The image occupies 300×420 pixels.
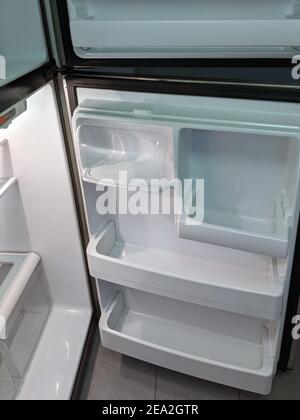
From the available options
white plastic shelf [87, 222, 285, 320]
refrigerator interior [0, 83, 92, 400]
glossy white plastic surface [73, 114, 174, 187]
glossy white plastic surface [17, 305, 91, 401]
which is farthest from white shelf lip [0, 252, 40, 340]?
glossy white plastic surface [73, 114, 174, 187]

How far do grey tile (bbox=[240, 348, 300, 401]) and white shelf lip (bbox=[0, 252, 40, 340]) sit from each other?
882 millimetres

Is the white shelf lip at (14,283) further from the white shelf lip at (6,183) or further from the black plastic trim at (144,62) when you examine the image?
the black plastic trim at (144,62)

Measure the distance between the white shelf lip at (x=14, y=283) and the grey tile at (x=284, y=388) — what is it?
0.88m

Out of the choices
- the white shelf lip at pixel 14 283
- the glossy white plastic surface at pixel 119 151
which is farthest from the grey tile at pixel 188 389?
the glossy white plastic surface at pixel 119 151

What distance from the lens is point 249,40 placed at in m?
0.84

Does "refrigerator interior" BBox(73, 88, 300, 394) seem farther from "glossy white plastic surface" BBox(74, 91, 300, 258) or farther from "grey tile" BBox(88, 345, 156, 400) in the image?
"grey tile" BBox(88, 345, 156, 400)

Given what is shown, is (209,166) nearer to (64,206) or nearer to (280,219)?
(280,219)

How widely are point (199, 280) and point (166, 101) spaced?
0.53 meters

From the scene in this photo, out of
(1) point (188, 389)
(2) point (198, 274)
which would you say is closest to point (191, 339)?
(1) point (188, 389)

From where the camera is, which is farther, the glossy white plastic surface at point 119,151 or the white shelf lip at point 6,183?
the white shelf lip at point 6,183

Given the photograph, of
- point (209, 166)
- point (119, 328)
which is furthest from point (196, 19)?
point (119, 328)

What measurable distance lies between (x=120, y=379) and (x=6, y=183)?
84 centimetres

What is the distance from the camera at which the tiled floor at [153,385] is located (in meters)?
1.34

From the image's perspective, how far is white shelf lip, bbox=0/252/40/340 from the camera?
1244 millimetres
